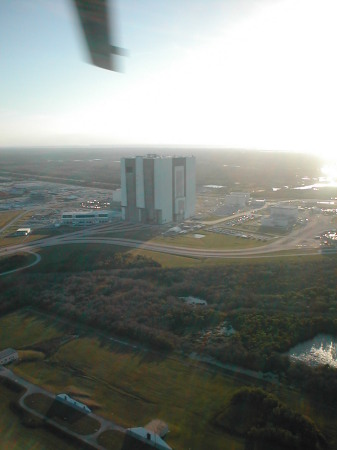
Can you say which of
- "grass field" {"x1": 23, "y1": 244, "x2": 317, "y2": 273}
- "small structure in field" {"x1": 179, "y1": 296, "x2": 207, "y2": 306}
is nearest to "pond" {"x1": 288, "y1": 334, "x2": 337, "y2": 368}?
"small structure in field" {"x1": 179, "y1": 296, "x2": 207, "y2": 306}

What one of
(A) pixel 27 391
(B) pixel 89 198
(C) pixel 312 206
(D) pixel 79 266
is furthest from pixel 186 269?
(B) pixel 89 198

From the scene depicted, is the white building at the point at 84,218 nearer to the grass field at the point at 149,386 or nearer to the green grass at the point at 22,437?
the grass field at the point at 149,386

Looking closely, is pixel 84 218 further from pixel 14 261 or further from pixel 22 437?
pixel 22 437

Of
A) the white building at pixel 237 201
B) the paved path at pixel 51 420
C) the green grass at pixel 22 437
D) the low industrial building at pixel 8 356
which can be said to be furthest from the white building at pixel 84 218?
the green grass at pixel 22 437

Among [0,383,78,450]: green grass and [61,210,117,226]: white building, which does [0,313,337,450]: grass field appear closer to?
[0,383,78,450]: green grass

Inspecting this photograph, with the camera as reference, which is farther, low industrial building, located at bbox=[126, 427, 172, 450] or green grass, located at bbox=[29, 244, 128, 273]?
green grass, located at bbox=[29, 244, 128, 273]

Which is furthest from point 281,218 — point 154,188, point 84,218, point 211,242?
point 84,218
